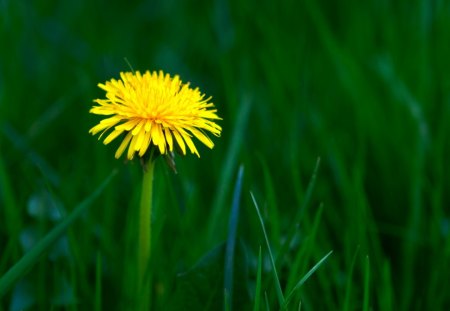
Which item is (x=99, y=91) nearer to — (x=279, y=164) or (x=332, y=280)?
(x=279, y=164)

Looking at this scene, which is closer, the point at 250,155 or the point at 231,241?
the point at 231,241

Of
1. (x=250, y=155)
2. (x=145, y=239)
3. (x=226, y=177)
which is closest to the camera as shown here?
(x=145, y=239)

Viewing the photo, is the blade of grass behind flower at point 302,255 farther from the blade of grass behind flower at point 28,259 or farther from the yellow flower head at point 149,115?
the blade of grass behind flower at point 28,259

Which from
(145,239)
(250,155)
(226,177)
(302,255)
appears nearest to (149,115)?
(145,239)

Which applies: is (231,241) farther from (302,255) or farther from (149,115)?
(149,115)

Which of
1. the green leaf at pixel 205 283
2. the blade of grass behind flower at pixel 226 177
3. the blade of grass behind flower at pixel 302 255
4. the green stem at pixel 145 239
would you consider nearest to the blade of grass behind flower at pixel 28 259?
the green stem at pixel 145 239

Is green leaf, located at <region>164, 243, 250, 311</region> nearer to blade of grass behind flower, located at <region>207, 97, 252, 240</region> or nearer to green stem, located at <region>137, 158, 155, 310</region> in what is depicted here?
green stem, located at <region>137, 158, 155, 310</region>

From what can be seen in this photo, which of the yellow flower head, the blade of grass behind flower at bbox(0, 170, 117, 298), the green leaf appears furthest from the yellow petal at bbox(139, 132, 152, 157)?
the green leaf

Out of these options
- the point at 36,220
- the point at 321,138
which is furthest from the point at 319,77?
the point at 36,220
